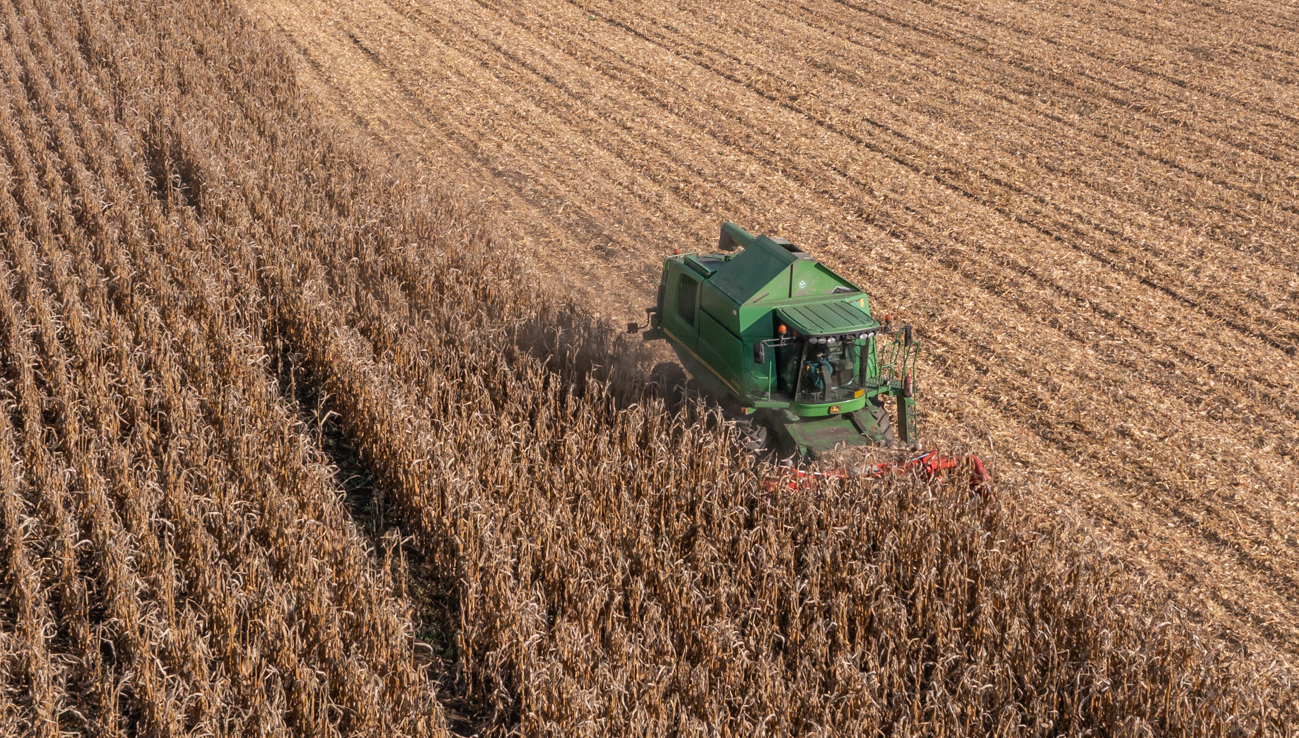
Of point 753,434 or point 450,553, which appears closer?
point 450,553

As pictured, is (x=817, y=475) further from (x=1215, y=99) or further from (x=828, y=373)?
(x=1215, y=99)

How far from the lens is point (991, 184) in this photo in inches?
744

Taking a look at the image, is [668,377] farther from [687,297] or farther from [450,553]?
[450,553]

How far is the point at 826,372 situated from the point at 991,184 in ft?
33.2

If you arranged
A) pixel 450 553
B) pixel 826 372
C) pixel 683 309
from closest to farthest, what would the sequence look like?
pixel 450 553 < pixel 826 372 < pixel 683 309

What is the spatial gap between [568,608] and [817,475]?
2530 millimetres

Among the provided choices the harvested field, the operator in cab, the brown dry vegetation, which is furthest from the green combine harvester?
the harvested field

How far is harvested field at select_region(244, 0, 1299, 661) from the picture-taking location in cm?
1177

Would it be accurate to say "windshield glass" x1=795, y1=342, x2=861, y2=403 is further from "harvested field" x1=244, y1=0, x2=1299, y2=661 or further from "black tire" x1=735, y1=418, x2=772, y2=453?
"harvested field" x1=244, y1=0, x2=1299, y2=661

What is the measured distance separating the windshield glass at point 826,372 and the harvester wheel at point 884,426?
50 cm

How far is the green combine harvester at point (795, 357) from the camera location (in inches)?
403

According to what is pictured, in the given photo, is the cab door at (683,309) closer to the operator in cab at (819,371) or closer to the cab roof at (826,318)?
the cab roof at (826,318)

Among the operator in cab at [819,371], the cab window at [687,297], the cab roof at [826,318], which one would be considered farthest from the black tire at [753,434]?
the cab window at [687,297]

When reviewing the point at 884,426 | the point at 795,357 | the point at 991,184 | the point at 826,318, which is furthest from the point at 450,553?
the point at 991,184
